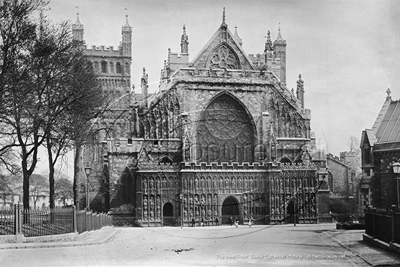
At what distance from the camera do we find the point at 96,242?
27.2m

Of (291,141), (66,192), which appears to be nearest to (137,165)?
(291,141)

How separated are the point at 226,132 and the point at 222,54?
795cm

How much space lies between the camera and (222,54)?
189ft

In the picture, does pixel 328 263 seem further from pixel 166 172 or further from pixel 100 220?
pixel 166 172

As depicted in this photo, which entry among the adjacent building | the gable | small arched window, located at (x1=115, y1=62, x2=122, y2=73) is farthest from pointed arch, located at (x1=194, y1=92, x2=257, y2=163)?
small arched window, located at (x1=115, y1=62, x2=122, y2=73)

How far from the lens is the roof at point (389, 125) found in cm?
3681

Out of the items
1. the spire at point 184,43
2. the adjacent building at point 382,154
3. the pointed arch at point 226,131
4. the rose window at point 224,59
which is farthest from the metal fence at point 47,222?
the spire at point 184,43

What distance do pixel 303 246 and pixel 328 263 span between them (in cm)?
597

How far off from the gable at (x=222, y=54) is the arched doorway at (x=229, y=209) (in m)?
13.1

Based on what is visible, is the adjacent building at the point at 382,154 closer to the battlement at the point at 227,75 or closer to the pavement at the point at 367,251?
the pavement at the point at 367,251

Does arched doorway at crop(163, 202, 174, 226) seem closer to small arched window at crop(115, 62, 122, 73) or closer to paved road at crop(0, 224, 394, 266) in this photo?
paved road at crop(0, 224, 394, 266)

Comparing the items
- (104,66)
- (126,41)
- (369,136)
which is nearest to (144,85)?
(369,136)

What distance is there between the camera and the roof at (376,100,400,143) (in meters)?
36.8

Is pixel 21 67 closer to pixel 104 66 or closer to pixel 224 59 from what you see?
pixel 224 59
